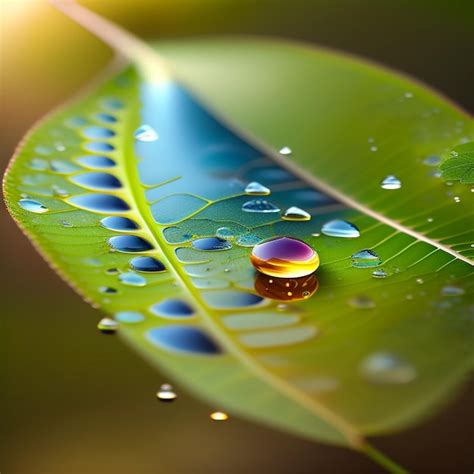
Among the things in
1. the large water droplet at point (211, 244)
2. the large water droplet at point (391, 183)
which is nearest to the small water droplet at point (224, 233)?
the large water droplet at point (211, 244)

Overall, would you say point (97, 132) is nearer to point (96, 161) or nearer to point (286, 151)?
point (96, 161)

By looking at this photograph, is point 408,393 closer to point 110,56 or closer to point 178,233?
point 178,233

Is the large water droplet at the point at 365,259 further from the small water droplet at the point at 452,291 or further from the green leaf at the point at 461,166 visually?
the green leaf at the point at 461,166

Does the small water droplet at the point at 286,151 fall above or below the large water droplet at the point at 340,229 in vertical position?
above

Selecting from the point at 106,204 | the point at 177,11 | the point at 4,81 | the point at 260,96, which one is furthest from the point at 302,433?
the point at 177,11

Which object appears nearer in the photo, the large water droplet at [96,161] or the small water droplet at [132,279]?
the small water droplet at [132,279]

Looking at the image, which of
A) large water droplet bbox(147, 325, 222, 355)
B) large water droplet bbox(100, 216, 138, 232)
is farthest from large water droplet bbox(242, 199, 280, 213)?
large water droplet bbox(147, 325, 222, 355)

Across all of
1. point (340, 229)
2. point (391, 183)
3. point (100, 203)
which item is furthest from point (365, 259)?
point (100, 203)
